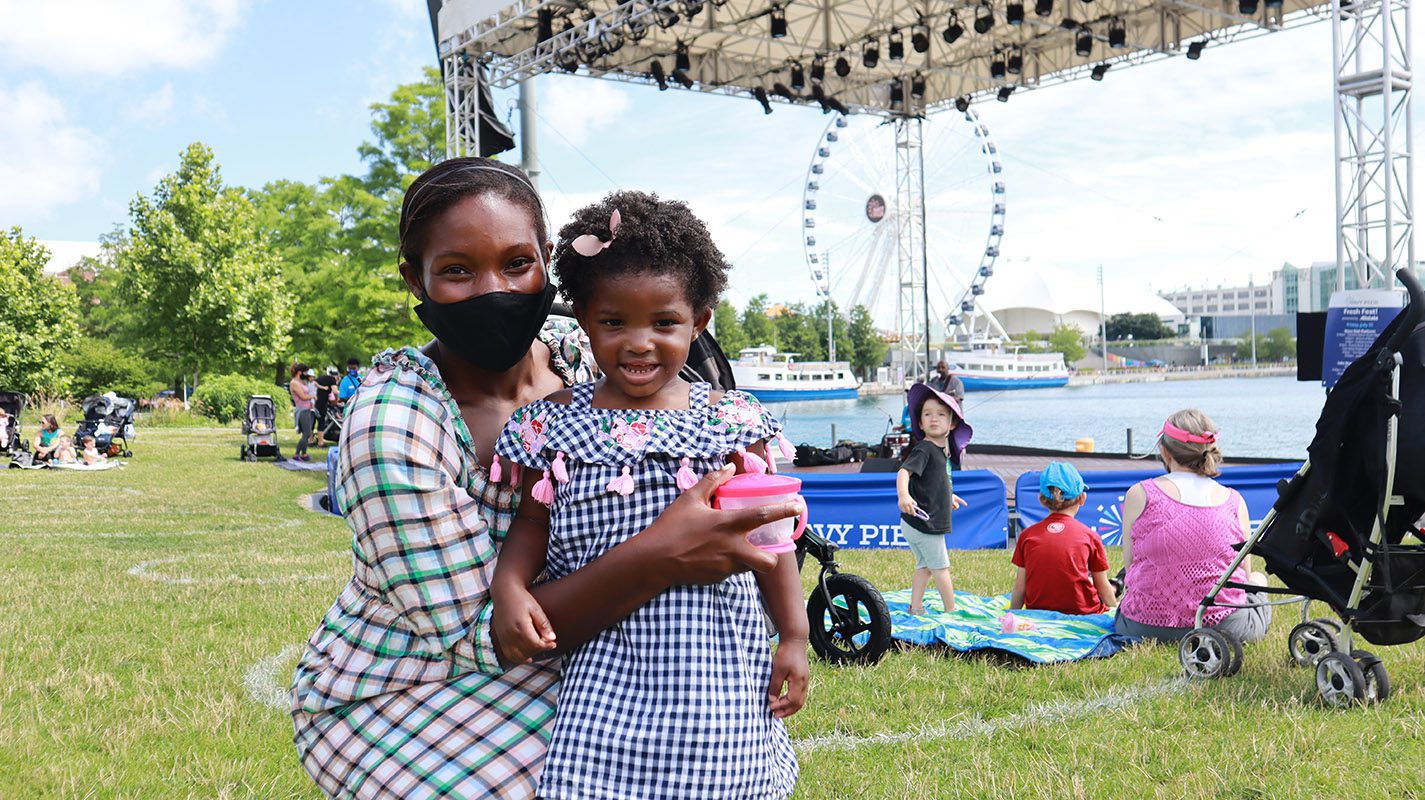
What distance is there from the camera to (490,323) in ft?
5.53

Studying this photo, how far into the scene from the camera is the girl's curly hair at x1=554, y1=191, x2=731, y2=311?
170 cm

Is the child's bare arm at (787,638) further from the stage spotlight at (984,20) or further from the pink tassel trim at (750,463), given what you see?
the stage spotlight at (984,20)

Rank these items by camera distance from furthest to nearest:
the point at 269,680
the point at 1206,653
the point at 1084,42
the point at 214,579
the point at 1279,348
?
the point at 1279,348
the point at 1084,42
the point at 214,579
the point at 269,680
the point at 1206,653

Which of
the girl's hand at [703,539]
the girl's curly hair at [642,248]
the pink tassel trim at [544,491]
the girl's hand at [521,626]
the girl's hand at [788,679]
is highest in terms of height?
the girl's curly hair at [642,248]

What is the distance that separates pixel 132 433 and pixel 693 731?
20068mm

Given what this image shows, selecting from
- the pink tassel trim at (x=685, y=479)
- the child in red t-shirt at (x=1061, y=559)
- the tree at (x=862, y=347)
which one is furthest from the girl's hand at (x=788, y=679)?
the tree at (x=862, y=347)

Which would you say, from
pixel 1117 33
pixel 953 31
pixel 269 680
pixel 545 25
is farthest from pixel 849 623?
pixel 1117 33

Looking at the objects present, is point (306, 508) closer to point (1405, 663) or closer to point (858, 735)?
point (858, 735)

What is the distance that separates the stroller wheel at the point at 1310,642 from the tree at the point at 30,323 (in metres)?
26.3

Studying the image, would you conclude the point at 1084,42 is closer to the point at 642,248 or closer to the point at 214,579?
the point at 214,579

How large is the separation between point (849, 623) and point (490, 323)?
3.56m

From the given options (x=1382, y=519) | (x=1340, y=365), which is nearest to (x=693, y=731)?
(x=1382, y=519)

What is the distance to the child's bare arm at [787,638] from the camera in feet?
5.49

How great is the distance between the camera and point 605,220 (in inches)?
68.3
